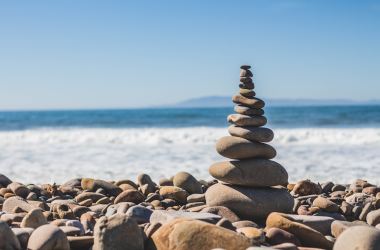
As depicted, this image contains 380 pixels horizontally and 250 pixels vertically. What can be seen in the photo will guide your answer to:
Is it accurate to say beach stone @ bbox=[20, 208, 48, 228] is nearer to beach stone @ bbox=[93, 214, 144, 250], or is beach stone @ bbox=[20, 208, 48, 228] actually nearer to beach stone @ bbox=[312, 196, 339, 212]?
beach stone @ bbox=[93, 214, 144, 250]

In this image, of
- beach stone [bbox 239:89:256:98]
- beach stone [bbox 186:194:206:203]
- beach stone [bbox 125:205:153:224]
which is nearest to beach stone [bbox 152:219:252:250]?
beach stone [bbox 125:205:153:224]

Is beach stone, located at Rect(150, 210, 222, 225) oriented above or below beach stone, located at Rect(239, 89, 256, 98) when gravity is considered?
below

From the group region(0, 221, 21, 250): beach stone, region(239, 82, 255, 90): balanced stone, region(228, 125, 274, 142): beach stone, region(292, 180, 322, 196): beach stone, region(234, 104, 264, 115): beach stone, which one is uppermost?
region(239, 82, 255, 90): balanced stone

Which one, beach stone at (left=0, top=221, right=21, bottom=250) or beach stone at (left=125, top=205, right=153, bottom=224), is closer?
beach stone at (left=0, top=221, right=21, bottom=250)

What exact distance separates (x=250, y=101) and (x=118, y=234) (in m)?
2.35

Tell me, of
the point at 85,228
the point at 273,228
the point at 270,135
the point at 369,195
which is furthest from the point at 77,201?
the point at 369,195

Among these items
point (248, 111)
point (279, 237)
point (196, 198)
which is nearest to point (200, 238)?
point (279, 237)

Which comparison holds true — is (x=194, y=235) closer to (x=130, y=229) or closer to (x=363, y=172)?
(x=130, y=229)

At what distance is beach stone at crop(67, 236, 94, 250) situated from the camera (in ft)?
12.8

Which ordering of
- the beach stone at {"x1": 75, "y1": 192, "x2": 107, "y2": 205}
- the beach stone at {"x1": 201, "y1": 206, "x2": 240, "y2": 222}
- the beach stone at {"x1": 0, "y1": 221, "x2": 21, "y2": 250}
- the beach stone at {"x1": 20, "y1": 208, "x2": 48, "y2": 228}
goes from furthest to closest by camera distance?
1. the beach stone at {"x1": 75, "y1": 192, "x2": 107, "y2": 205}
2. the beach stone at {"x1": 201, "y1": 206, "x2": 240, "y2": 222}
3. the beach stone at {"x1": 20, "y1": 208, "x2": 48, "y2": 228}
4. the beach stone at {"x1": 0, "y1": 221, "x2": 21, "y2": 250}

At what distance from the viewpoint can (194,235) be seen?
3594mm

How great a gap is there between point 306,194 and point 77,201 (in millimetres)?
2902

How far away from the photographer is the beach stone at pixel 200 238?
11.7ft

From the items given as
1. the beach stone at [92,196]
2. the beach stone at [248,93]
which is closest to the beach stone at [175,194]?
the beach stone at [92,196]
